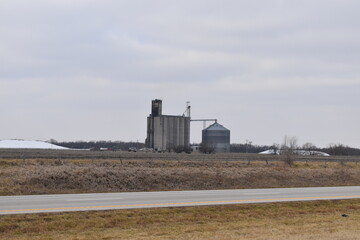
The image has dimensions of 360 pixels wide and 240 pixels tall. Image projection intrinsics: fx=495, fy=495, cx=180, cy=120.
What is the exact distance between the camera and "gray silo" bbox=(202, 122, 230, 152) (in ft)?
361

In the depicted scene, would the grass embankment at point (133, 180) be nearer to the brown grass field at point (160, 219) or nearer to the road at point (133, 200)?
the brown grass field at point (160, 219)

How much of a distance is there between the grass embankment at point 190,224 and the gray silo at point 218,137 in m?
91.4

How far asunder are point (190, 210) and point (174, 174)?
12692 millimetres

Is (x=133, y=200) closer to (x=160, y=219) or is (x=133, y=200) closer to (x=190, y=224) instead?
(x=160, y=219)

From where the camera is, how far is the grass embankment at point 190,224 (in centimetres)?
1296

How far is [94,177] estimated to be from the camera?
2706 cm

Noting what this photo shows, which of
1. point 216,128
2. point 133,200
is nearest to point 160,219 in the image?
point 133,200

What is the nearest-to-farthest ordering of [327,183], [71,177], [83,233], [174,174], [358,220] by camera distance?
[83,233], [358,220], [71,177], [174,174], [327,183]

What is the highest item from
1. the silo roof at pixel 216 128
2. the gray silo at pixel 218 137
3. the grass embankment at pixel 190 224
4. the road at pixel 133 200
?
the silo roof at pixel 216 128

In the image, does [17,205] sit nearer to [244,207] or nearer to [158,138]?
[244,207]

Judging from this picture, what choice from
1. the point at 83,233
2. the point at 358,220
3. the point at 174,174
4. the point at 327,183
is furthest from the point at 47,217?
the point at 327,183

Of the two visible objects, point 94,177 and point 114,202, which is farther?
point 94,177

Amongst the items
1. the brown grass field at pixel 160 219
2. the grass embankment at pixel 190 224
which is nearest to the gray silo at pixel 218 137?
the brown grass field at pixel 160 219

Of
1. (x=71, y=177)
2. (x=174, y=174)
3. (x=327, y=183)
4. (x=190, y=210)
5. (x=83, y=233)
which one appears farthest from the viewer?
(x=327, y=183)
